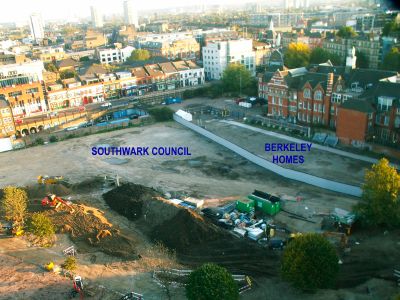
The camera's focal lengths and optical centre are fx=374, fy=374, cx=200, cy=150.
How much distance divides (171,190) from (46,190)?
1447 centimetres

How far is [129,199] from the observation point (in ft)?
129

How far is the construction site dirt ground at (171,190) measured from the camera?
89.7 ft

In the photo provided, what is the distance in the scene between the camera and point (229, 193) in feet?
139

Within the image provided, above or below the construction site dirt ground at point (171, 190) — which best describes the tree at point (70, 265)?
above

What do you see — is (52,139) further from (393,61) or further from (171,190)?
(393,61)

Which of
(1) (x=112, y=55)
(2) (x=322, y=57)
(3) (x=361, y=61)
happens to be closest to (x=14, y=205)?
(2) (x=322, y=57)

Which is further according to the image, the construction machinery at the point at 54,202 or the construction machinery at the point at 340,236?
the construction machinery at the point at 54,202

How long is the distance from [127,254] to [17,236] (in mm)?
10897

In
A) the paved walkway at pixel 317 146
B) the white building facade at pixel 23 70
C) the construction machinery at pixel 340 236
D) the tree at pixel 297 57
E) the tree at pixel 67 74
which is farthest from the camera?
the tree at pixel 67 74

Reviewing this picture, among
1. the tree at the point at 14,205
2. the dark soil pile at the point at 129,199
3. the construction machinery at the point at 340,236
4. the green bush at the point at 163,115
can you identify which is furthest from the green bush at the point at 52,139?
the construction machinery at the point at 340,236

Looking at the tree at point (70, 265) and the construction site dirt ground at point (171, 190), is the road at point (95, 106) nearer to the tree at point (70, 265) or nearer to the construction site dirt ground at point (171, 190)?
the construction site dirt ground at point (171, 190)

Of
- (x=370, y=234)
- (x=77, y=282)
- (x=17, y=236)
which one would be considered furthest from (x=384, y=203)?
(x=17, y=236)

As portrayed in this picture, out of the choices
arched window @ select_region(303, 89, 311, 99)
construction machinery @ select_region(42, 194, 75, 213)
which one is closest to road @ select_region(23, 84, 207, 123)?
arched window @ select_region(303, 89, 311, 99)

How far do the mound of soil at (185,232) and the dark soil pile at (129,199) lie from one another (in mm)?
4443
